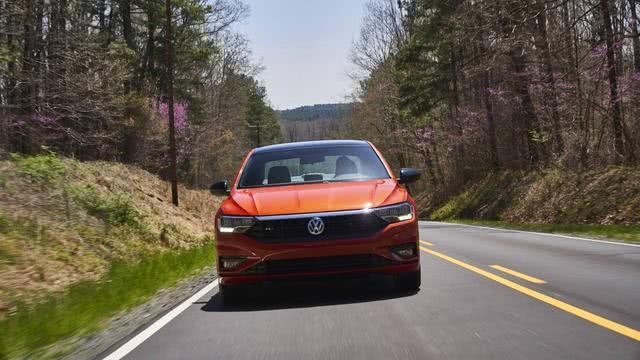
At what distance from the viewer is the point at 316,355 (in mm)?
4574

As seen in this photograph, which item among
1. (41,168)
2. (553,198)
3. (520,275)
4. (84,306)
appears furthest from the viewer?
(553,198)

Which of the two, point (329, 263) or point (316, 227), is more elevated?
point (316, 227)

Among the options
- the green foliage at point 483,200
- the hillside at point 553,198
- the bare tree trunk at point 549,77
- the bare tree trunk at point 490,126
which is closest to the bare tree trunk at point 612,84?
the hillside at point 553,198

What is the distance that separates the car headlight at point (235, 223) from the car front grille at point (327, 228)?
172 mm

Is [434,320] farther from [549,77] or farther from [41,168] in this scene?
[549,77]

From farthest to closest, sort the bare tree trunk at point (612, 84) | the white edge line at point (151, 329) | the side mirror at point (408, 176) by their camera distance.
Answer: the bare tree trunk at point (612, 84) < the side mirror at point (408, 176) < the white edge line at point (151, 329)

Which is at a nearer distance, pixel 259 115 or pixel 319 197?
pixel 319 197

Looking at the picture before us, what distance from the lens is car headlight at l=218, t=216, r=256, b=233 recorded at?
21.5 feet

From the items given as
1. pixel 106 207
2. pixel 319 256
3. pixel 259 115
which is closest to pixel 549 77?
pixel 106 207

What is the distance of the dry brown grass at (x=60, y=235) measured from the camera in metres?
9.73

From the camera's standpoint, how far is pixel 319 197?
6730 millimetres

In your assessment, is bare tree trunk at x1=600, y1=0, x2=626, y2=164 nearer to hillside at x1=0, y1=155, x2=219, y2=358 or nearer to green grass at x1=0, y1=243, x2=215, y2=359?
hillside at x1=0, y1=155, x2=219, y2=358

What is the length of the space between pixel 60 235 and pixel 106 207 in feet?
12.9

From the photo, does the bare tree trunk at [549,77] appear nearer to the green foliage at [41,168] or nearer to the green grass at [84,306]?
the green foliage at [41,168]
